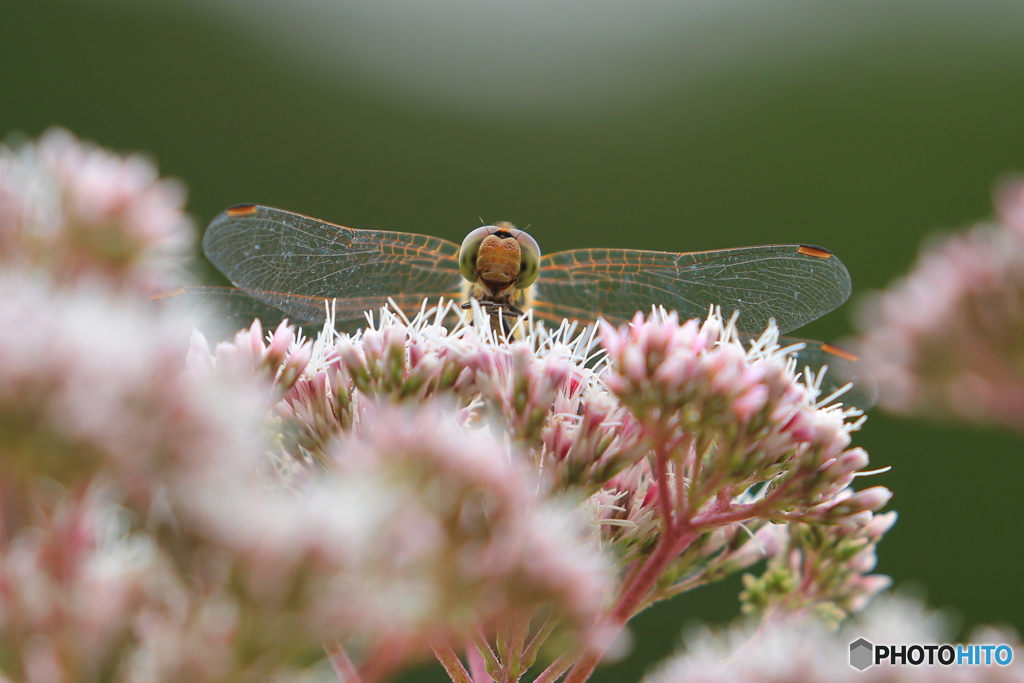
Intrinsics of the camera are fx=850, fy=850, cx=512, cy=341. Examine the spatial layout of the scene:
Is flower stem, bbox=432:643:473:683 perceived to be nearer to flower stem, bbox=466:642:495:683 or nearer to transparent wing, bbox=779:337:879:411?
flower stem, bbox=466:642:495:683

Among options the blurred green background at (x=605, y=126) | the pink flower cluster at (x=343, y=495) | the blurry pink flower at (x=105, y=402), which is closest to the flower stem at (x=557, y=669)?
the pink flower cluster at (x=343, y=495)

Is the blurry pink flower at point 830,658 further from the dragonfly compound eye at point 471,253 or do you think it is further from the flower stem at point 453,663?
the dragonfly compound eye at point 471,253

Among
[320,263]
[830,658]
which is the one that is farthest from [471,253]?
[830,658]

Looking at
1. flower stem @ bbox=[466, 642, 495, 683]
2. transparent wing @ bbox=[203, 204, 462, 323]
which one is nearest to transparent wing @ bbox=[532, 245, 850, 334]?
transparent wing @ bbox=[203, 204, 462, 323]

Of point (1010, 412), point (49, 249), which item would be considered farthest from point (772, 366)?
point (49, 249)

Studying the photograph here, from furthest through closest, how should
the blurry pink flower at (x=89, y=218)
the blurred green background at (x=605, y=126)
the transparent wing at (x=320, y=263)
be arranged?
the blurred green background at (x=605, y=126)
the transparent wing at (x=320, y=263)
the blurry pink flower at (x=89, y=218)

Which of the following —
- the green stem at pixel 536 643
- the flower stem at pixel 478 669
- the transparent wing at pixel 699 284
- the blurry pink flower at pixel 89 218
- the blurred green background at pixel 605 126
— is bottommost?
the flower stem at pixel 478 669

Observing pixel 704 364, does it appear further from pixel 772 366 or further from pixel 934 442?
pixel 934 442
